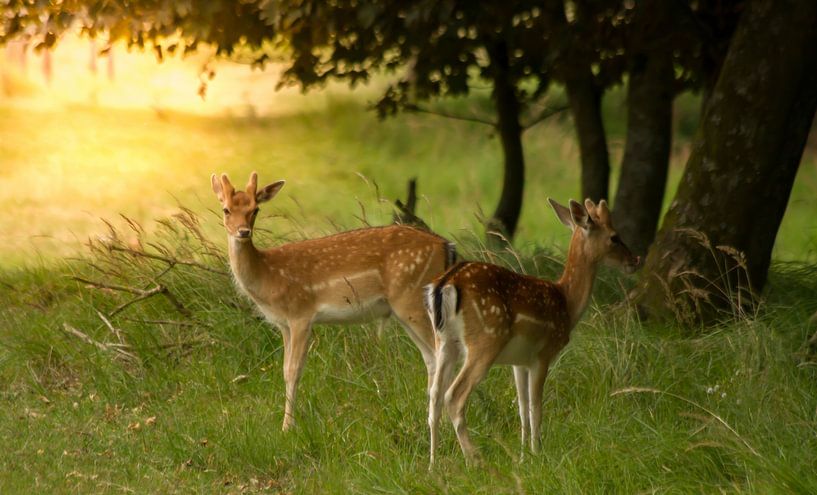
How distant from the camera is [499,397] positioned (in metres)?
7.66

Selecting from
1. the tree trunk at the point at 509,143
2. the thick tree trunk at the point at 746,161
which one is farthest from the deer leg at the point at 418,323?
the tree trunk at the point at 509,143

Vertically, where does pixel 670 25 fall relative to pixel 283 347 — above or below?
above

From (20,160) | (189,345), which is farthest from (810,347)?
(20,160)

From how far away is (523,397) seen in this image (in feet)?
23.0

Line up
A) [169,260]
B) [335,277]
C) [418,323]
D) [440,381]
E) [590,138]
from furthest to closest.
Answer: [590,138] → [169,260] → [335,277] → [418,323] → [440,381]

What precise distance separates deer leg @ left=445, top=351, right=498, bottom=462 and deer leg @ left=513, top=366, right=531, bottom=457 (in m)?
0.32

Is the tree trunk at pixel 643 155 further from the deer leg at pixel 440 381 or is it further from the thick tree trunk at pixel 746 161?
the deer leg at pixel 440 381

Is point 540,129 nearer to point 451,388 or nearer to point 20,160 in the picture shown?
point 20,160

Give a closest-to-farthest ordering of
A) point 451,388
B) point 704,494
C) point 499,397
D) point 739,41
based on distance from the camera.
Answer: point 704,494 < point 451,388 < point 499,397 < point 739,41

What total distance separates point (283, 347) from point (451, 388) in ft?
8.02

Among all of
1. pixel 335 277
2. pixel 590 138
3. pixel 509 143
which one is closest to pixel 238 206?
pixel 335 277

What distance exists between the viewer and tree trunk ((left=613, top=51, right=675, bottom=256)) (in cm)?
1270

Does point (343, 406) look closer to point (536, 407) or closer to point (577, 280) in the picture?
point (536, 407)

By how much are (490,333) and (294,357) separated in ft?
5.21
